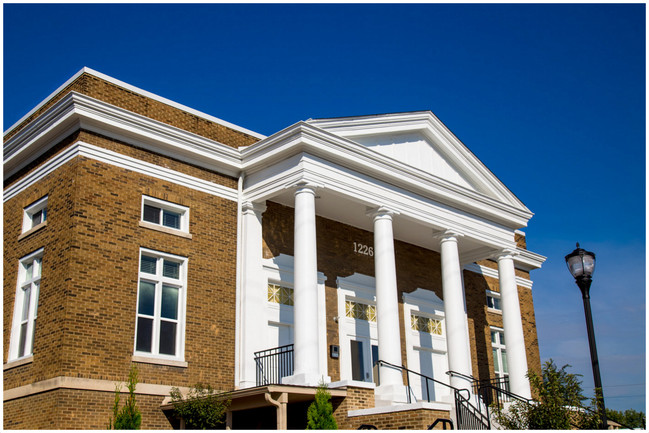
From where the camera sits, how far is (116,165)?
54.5 ft

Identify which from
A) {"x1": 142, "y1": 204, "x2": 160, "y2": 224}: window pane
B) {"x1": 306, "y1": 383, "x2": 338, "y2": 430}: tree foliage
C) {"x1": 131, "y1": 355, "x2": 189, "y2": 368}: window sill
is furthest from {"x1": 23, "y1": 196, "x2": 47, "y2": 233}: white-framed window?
{"x1": 306, "y1": 383, "x2": 338, "y2": 430}: tree foliage

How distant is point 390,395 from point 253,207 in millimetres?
5957

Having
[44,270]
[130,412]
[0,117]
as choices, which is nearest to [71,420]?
[130,412]

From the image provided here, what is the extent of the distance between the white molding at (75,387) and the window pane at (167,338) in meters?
0.86

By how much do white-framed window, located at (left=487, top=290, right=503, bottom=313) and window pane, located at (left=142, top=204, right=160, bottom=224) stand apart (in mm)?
14083

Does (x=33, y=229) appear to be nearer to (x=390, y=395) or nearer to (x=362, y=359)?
(x=390, y=395)

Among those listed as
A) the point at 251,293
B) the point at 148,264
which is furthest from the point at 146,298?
the point at 251,293

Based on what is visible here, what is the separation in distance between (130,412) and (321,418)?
3.86 meters

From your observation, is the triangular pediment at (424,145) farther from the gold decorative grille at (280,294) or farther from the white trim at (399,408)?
the white trim at (399,408)

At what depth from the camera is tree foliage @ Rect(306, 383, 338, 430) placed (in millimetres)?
14250

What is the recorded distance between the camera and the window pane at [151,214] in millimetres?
16987

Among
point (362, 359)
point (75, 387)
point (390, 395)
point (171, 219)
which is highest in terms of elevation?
point (171, 219)

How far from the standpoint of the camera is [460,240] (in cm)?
2225

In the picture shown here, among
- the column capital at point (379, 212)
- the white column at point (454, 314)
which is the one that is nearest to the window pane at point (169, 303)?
the column capital at point (379, 212)
